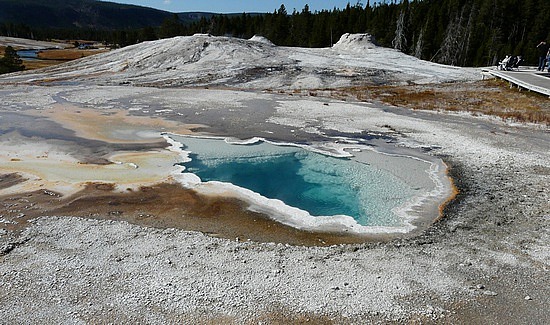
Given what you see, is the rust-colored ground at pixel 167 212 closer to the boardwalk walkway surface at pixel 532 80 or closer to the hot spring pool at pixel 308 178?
the hot spring pool at pixel 308 178

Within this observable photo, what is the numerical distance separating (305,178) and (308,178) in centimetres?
8

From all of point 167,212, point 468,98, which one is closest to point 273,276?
point 167,212

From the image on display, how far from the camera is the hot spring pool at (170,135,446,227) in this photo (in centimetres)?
801

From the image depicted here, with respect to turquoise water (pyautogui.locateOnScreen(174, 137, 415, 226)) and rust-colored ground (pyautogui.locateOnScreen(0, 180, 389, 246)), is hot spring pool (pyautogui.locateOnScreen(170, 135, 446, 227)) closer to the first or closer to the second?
turquoise water (pyautogui.locateOnScreen(174, 137, 415, 226))

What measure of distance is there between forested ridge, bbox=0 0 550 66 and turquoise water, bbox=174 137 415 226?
138ft

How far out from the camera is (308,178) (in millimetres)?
9891

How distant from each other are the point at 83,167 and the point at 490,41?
51609mm

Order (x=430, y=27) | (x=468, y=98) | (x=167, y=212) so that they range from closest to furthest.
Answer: (x=167, y=212) < (x=468, y=98) < (x=430, y=27)

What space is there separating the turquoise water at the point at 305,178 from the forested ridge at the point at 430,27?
41922 mm

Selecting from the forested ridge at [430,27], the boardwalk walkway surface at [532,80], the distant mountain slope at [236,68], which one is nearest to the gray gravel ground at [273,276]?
the boardwalk walkway surface at [532,80]

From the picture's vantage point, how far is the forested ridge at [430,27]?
48.6 meters

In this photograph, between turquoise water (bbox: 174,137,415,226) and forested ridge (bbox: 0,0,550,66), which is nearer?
turquoise water (bbox: 174,137,415,226)

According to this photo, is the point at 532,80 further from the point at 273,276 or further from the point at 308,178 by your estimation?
the point at 273,276

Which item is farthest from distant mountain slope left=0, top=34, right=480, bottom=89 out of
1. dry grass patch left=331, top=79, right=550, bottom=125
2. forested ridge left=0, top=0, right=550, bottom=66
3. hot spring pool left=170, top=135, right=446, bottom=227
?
forested ridge left=0, top=0, right=550, bottom=66
